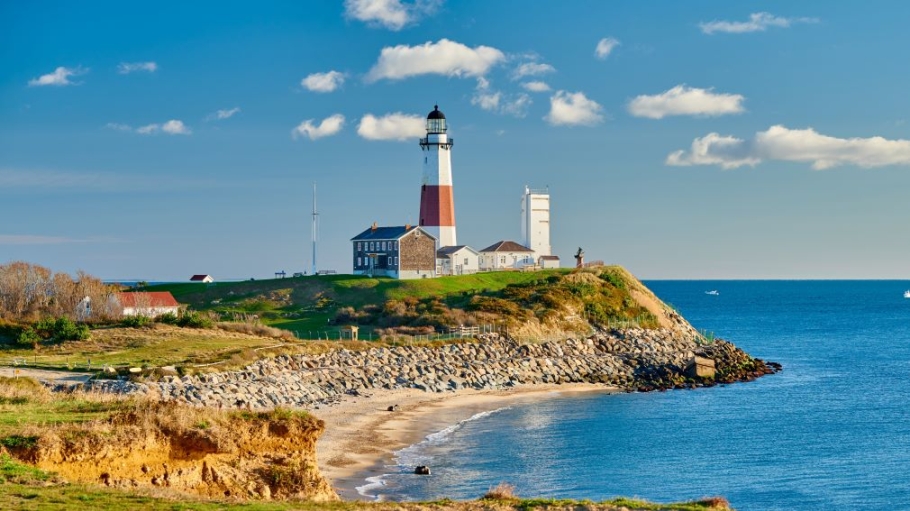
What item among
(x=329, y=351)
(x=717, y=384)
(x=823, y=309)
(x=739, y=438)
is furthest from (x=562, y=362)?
(x=823, y=309)

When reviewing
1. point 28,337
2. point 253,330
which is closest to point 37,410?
point 28,337

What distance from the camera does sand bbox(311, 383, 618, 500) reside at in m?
34.0

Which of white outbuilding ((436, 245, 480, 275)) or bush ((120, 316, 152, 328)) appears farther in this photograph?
white outbuilding ((436, 245, 480, 275))

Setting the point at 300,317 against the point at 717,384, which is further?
the point at 300,317

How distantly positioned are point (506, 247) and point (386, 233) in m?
14.8

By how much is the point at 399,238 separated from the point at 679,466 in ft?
184

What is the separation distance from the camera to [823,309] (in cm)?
16462

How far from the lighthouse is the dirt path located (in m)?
51.5

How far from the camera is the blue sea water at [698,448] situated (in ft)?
104

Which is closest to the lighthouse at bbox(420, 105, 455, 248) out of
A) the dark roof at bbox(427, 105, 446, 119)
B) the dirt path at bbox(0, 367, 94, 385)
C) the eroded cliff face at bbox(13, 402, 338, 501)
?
the dark roof at bbox(427, 105, 446, 119)

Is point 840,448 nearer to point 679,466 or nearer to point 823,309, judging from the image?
point 679,466

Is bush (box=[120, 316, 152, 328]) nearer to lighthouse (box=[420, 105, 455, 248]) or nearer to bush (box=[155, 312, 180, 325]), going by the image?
bush (box=[155, 312, 180, 325])

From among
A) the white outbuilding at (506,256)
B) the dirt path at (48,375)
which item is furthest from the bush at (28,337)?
the white outbuilding at (506,256)

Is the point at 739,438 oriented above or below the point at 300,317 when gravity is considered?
below
